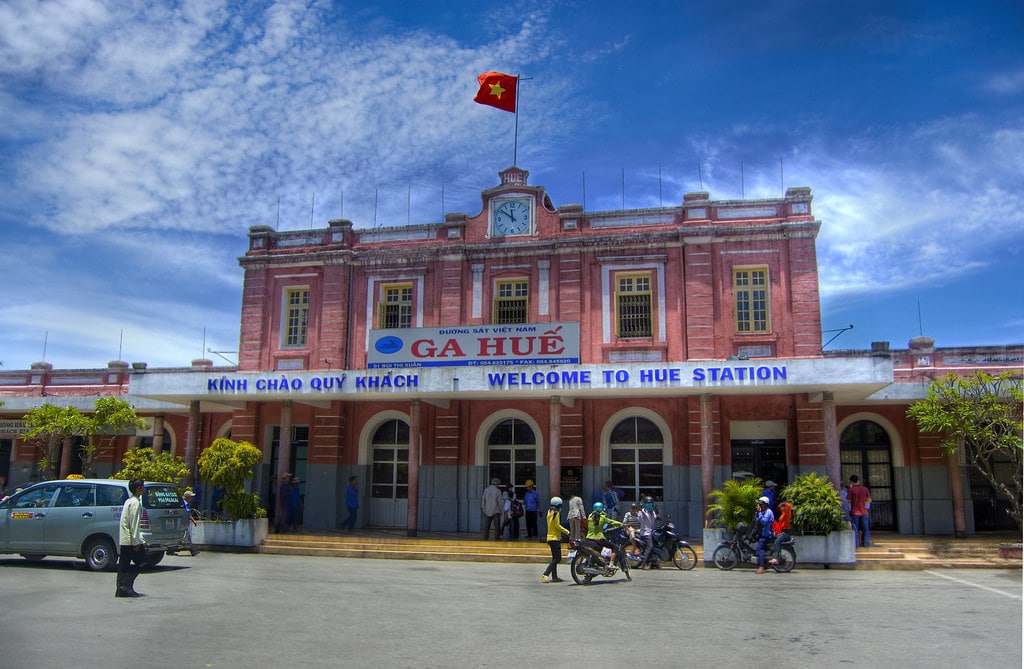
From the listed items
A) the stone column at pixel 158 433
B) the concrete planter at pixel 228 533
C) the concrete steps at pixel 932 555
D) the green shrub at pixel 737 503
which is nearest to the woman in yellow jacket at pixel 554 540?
the green shrub at pixel 737 503

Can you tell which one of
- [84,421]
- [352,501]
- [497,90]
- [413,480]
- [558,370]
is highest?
[497,90]

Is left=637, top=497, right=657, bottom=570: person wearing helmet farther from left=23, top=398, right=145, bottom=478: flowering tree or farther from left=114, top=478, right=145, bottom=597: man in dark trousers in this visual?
left=23, top=398, right=145, bottom=478: flowering tree

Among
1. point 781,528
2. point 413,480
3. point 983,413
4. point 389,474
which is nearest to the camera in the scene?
point 781,528

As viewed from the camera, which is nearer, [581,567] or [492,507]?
[581,567]

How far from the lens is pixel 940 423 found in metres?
16.6

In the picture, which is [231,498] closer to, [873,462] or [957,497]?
[873,462]

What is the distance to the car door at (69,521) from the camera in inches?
516

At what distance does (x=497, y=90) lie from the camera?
72.6ft

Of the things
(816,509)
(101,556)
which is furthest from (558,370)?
(101,556)

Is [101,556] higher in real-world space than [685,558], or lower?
higher

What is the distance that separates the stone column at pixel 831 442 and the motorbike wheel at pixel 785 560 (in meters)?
3.11

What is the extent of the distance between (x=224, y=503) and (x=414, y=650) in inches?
426

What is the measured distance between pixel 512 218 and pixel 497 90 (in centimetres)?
370

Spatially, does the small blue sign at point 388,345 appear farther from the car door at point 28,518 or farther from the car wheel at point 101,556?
the car wheel at point 101,556
